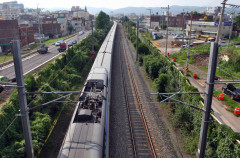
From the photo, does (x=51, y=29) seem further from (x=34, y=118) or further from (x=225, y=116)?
(x=225, y=116)

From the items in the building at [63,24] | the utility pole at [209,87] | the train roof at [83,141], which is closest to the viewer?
the train roof at [83,141]

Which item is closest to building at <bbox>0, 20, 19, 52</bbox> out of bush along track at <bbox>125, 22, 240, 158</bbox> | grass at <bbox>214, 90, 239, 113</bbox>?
bush along track at <bbox>125, 22, 240, 158</bbox>

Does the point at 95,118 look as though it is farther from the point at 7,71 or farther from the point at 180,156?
the point at 7,71

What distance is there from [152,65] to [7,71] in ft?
72.0

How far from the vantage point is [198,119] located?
1270 centimetres

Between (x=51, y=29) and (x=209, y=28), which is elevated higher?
(x=209, y=28)

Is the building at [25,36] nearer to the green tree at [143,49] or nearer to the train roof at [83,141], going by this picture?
the green tree at [143,49]

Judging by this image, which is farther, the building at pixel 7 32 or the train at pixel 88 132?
the building at pixel 7 32

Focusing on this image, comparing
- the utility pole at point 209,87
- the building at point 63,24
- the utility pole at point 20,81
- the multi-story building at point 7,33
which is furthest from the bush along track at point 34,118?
the building at point 63,24

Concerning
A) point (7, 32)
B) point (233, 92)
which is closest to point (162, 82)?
point (233, 92)

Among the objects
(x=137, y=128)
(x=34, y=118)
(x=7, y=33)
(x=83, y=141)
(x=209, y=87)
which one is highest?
(x=7, y=33)

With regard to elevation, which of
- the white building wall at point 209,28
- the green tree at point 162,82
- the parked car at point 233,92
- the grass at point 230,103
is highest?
the white building wall at point 209,28

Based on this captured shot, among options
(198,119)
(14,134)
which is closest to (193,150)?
(198,119)

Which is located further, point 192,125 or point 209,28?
point 209,28
